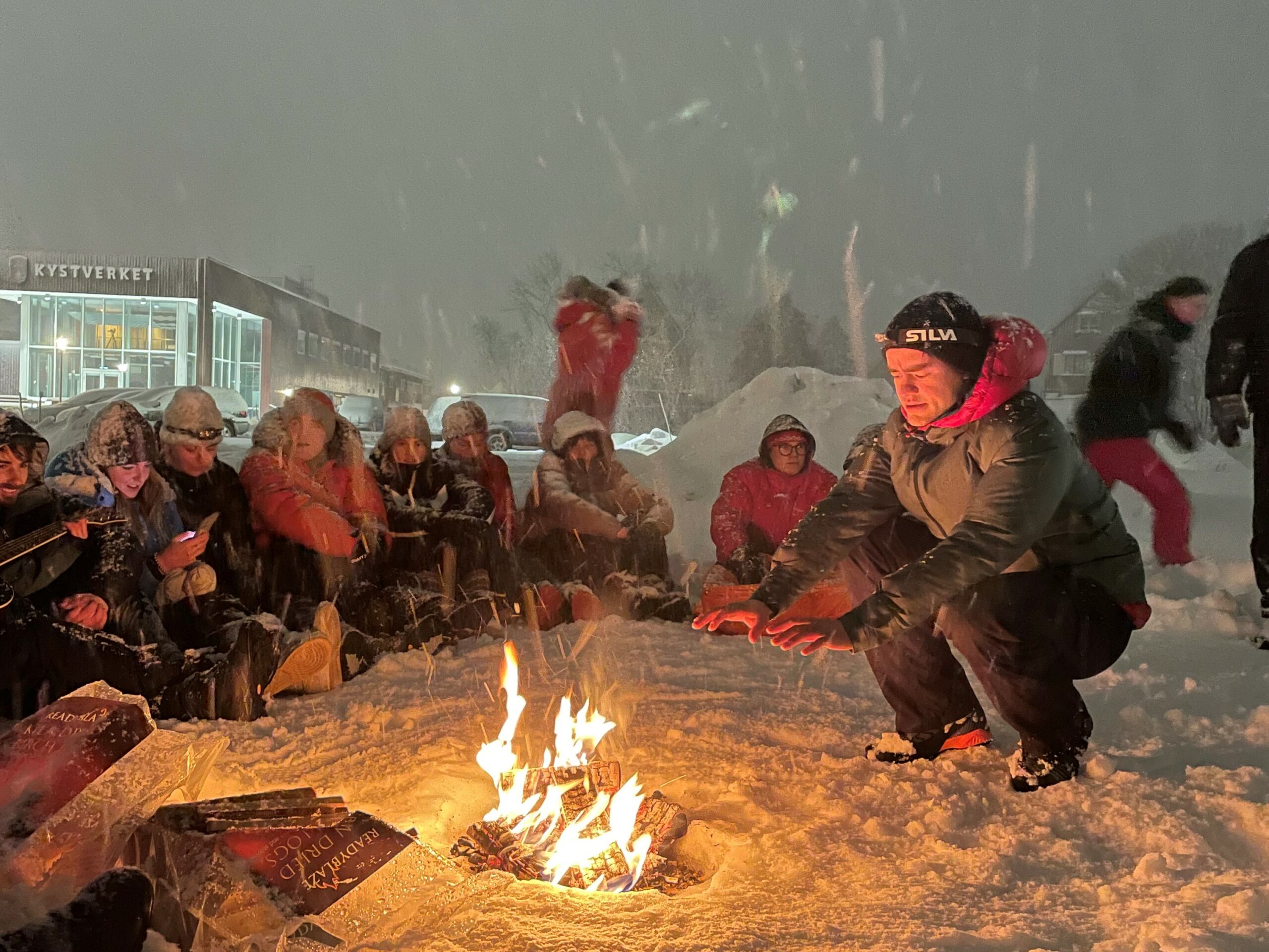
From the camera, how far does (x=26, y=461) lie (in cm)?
333

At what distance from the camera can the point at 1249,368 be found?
14.6 ft

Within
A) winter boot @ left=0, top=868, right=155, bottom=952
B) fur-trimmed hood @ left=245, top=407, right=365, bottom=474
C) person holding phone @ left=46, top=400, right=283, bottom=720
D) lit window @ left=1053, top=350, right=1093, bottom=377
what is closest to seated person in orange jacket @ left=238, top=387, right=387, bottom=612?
fur-trimmed hood @ left=245, top=407, right=365, bottom=474

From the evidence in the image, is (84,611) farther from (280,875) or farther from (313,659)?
(280,875)

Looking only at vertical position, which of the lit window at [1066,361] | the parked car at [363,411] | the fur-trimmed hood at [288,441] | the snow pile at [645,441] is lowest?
the fur-trimmed hood at [288,441]

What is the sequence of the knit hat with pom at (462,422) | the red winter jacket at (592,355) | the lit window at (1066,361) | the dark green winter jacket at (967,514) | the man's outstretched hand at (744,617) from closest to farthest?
1. the dark green winter jacket at (967,514)
2. the man's outstretched hand at (744,617)
3. the knit hat with pom at (462,422)
4. the red winter jacket at (592,355)
5. the lit window at (1066,361)

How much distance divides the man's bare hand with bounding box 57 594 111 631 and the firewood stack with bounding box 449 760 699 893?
166cm

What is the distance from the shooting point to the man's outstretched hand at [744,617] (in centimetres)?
259

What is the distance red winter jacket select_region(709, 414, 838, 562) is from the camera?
229 inches

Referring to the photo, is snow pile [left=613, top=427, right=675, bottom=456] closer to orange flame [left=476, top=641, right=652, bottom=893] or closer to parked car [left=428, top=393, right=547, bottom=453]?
parked car [left=428, top=393, right=547, bottom=453]

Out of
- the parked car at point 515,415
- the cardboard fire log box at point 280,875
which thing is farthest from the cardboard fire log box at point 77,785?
the parked car at point 515,415

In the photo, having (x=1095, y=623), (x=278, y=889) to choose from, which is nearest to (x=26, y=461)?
(x=278, y=889)

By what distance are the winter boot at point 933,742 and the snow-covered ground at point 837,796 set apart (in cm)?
7

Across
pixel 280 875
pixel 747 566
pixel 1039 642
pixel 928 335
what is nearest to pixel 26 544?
pixel 280 875

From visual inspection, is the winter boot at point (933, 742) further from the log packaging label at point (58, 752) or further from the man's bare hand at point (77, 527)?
the man's bare hand at point (77, 527)
